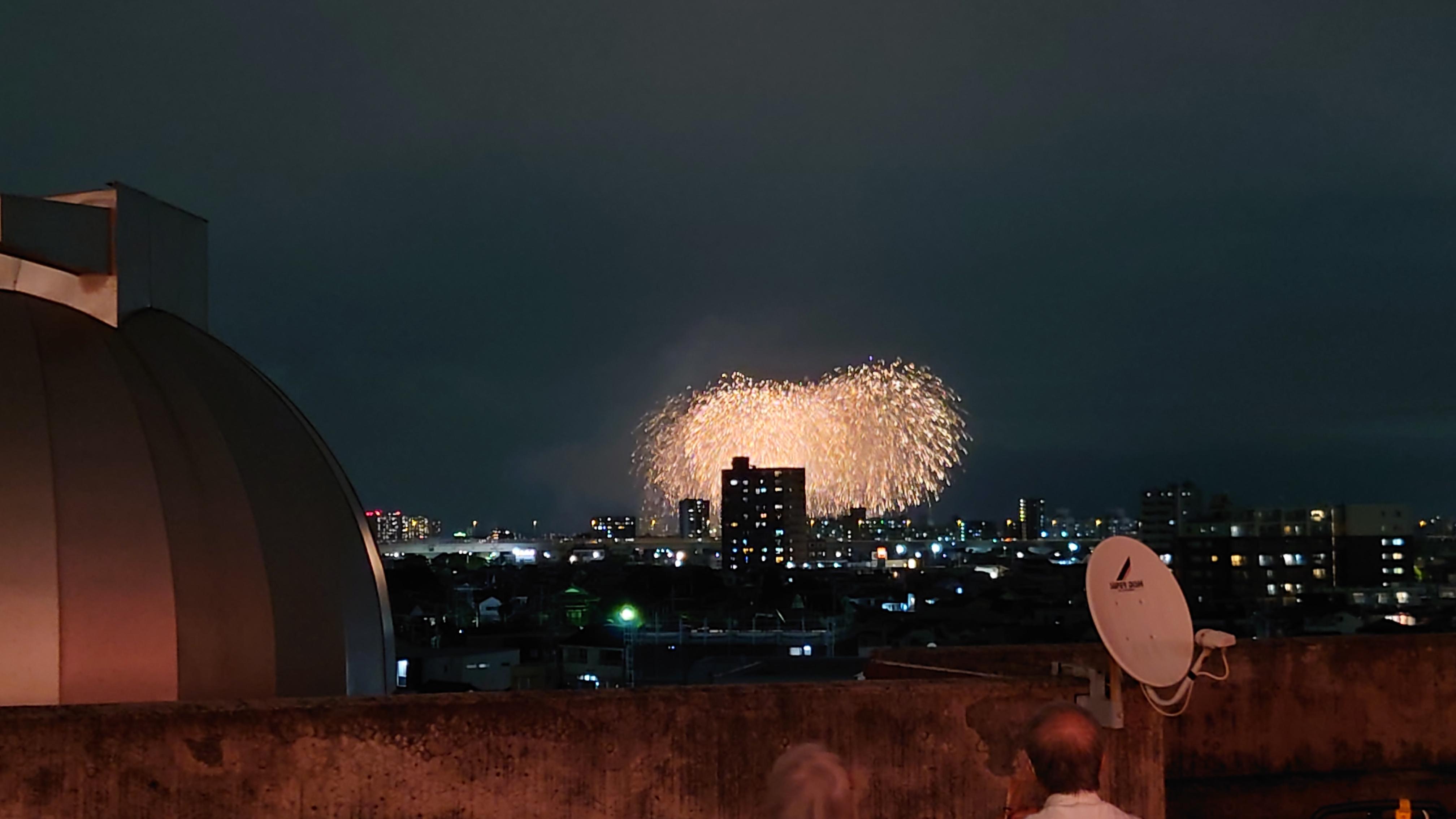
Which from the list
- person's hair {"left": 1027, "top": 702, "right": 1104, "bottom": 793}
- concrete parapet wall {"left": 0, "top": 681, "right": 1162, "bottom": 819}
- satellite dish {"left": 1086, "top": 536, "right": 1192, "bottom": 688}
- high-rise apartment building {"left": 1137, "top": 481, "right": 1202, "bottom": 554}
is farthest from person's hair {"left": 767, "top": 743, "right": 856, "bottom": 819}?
high-rise apartment building {"left": 1137, "top": 481, "right": 1202, "bottom": 554}

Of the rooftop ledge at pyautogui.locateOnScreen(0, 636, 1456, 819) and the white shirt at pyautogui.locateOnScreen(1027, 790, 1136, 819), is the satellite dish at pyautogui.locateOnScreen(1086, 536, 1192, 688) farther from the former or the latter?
the white shirt at pyautogui.locateOnScreen(1027, 790, 1136, 819)

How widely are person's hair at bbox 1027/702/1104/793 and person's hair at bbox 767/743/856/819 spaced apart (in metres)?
0.62

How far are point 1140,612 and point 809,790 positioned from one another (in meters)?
3.05

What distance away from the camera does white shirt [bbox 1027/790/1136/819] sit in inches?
160

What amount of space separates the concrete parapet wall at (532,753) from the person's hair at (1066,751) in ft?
7.73

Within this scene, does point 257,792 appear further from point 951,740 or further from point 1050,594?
point 1050,594

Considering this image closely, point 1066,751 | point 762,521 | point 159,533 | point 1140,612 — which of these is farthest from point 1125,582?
point 762,521

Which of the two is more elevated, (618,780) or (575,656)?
(618,780)

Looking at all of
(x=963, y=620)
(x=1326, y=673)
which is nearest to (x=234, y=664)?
(x=1326, y=673)

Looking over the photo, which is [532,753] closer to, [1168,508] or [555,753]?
[555,753]

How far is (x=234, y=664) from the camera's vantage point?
9664 millimetres

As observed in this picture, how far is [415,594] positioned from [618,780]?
93537 millimetres

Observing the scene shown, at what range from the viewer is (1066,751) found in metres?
4.13

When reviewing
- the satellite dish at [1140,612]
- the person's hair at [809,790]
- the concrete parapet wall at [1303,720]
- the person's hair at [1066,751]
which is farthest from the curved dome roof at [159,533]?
the person's hair at [1066,751]
